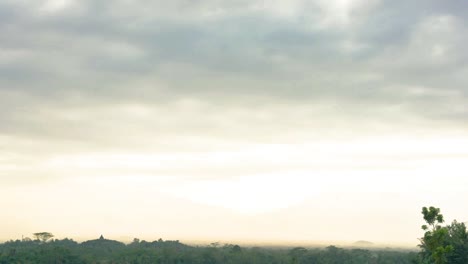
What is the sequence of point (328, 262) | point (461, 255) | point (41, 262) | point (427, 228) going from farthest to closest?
1. point (328, 262)
2. point (41, 262)
3. point (461, 255)
4. point (427, 228)

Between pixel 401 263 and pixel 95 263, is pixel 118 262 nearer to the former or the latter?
pixel 95 263

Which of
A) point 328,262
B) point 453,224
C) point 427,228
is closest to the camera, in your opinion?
point 427,228

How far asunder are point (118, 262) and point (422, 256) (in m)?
130

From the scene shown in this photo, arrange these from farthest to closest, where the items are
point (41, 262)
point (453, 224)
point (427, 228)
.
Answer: point (41, 262) < point (453, 224) < point (427, 228)

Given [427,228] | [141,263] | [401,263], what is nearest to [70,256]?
[141,263]

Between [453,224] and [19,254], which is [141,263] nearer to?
[19,254]

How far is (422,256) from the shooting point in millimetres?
98500

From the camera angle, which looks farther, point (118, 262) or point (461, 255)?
point (118, 262)

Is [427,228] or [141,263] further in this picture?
[141,263]

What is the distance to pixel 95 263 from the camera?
190 metres

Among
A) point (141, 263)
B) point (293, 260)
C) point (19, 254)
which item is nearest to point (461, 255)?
point (293, 260)

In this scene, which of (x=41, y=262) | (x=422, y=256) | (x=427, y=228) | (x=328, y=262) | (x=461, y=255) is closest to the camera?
(x=427, y=228)

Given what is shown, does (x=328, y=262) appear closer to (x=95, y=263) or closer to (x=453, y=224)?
(x=95, y=263)

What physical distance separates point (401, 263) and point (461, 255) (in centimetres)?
12194
